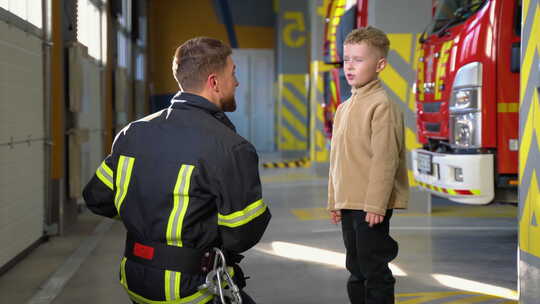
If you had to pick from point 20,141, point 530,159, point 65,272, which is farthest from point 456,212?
point 530,159

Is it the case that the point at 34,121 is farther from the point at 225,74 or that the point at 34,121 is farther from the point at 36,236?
the point at 225,74

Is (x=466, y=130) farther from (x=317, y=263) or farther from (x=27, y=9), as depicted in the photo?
(x=27, y=9)

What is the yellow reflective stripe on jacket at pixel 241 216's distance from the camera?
1.87 metres

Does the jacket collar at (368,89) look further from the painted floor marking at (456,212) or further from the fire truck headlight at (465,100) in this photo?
the painted floor marking at (456,212)

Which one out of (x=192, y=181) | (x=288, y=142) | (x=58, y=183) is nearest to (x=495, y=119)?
(x=192, y=181)

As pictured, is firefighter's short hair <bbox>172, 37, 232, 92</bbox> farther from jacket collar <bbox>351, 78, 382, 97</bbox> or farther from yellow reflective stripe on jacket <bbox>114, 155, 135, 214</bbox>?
jacket collar <bbox>351, 78, 382, 97</bbox>

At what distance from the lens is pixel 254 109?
806 inches

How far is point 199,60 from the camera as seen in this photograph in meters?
1.98

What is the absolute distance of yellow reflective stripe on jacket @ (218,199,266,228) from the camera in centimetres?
187

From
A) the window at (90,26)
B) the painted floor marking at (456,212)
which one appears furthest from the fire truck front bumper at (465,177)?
the window at (90,26)

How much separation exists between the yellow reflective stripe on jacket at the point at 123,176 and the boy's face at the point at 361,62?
1.37 m

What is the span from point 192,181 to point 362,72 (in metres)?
1.44

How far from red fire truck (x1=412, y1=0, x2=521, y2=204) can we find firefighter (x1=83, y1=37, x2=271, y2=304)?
3.02 meters

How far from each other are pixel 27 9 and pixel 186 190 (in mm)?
4622
